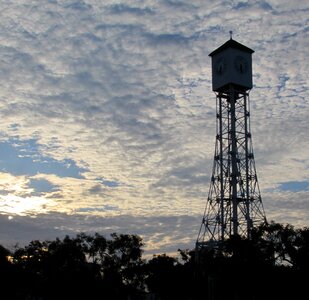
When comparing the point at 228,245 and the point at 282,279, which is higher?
the point at 228,245

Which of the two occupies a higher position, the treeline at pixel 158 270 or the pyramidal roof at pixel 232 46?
the pyramidal roof at pixel 232 46

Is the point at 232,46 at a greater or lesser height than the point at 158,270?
greater

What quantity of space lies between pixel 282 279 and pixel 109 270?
32.0 meters

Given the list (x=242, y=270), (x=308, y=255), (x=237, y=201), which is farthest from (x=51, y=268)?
(x=308, y=255)

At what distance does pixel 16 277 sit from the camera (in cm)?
6819

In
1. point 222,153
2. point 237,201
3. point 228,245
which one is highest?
point 222,153

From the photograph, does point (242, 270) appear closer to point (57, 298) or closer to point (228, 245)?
point (228, 245)

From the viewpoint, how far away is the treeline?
52.7 m

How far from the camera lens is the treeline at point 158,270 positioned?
52656 mm

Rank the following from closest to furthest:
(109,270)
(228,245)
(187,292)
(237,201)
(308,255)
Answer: (308,255) → (228,245) → (187,292) → (237,201) → (109,270)

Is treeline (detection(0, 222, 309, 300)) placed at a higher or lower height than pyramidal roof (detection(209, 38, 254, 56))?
lower

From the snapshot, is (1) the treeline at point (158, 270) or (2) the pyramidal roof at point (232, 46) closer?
(1) the treeline at point (158, 270)

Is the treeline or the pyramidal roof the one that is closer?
the treeline

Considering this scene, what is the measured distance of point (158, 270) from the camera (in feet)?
229
